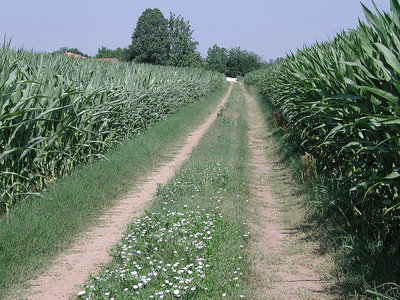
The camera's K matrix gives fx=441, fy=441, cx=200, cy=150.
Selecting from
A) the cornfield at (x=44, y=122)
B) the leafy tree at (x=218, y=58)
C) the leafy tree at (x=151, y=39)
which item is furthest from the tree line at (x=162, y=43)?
the cornfield at (x=44, y=122)

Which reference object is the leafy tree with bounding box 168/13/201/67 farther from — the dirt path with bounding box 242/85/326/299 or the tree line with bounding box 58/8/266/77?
the dirt path with bounding box 242/85/326/299

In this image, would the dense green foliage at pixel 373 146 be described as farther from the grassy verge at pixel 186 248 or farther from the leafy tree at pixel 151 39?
the leafy tree at pixel 151 39

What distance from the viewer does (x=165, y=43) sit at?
6291 centimetres

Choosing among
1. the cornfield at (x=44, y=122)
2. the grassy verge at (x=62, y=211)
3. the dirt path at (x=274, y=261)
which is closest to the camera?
the dirt path at (x=274, y=261)

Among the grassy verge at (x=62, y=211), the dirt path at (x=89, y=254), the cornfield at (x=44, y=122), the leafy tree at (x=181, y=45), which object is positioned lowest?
the dirt path at (x=89, y=254)

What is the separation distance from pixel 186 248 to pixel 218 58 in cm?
10693

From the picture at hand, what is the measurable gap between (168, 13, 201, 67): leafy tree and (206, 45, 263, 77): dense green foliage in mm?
39817

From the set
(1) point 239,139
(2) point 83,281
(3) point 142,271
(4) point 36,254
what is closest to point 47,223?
(4) point 36,254

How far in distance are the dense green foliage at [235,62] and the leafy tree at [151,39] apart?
36.8 meters

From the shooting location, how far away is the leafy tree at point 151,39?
63.2 meters

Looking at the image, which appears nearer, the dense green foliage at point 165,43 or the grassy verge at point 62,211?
the grassy verge at point 62,211

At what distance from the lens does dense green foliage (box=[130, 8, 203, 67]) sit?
2440 inches

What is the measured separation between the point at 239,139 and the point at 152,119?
3.36 metres

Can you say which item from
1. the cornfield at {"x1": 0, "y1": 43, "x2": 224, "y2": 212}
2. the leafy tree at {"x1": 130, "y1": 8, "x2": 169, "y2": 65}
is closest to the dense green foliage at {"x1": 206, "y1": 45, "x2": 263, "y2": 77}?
the leafy tree at {"x1": 130, "y1": 8, "x2": 169, "y2": 65}
